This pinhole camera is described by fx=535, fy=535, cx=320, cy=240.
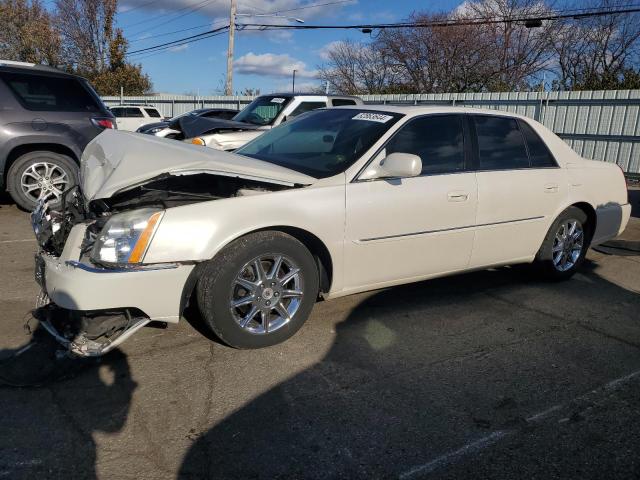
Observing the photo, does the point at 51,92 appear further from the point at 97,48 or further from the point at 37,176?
the point at 97,48

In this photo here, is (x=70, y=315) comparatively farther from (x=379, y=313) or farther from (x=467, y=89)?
(x=467, y=89)

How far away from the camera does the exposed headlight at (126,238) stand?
298 centimetres

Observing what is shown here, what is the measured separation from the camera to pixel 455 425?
9.05ft

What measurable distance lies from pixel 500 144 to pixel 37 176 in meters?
5.82

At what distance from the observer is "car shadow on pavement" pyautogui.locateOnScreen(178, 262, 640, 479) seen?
2463 mm

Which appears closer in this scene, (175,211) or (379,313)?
(175,211)

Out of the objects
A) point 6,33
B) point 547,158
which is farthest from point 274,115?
point 6,33

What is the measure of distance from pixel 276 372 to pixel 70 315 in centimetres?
126

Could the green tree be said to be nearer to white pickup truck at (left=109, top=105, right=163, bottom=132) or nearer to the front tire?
white pickup truck at (left=109, top=105, right=163, bottom=132)

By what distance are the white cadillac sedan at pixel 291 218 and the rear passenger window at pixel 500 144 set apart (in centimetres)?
1

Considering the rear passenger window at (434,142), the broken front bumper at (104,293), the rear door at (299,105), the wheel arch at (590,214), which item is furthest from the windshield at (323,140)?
the rear door at (299,105)

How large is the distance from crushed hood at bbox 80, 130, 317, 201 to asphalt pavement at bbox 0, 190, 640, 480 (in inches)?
42.8

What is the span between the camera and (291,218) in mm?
3438

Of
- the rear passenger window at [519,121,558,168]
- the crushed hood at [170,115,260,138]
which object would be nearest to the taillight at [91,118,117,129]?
the crushed hood at [170,115,260,138]
